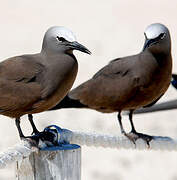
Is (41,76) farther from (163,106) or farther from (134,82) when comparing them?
(163,106)

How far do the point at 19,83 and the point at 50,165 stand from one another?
2.98ft

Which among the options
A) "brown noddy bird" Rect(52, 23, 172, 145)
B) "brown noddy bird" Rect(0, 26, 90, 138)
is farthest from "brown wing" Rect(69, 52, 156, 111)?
"brown noddy bird" Rect(0, 26, 90, 138)

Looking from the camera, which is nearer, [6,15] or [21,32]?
A: [21,32]

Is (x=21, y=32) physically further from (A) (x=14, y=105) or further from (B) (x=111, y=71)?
(A) (x=14, y=105)

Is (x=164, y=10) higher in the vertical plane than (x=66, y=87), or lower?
lower

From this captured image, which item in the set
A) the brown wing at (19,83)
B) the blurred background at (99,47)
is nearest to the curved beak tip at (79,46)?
the brown wing at (19,83)

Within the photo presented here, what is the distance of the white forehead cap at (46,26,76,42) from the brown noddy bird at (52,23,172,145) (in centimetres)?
72

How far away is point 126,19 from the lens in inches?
586

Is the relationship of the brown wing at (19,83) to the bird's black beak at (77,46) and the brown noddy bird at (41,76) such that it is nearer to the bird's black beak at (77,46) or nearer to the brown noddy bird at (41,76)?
the brown noddy bird at (41,76)

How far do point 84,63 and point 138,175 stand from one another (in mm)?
3953

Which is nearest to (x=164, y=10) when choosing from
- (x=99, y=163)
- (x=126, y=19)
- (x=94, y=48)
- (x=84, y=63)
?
(x=126, y=19)

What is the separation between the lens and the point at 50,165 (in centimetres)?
323

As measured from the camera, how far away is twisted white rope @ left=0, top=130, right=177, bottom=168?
3.10 meters

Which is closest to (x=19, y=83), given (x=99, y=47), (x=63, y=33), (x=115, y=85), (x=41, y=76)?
(x=41, y=76)
